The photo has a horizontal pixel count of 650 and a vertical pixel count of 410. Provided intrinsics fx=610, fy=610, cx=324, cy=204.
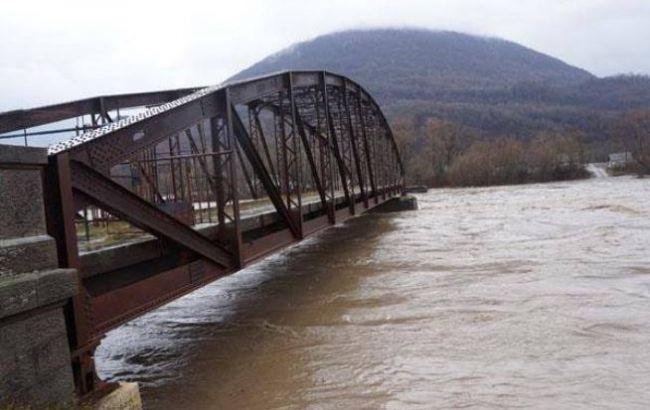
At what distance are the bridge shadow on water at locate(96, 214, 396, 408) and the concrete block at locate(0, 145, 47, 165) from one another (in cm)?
328

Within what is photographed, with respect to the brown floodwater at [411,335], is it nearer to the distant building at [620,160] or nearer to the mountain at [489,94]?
the distant building at [620,160]

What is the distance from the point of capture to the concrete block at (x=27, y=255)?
13.8ft

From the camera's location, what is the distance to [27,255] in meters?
4.40

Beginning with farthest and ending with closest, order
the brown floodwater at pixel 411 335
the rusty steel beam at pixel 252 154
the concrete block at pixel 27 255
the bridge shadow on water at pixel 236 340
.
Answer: the rusty steel beam at pixel 252 154 < the bridge shadow on water at pixel 236 340 < the brown floodwater at pixel 411 335 < the concrete block at pixel 27 255

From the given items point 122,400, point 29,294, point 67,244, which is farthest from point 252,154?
point 29,294

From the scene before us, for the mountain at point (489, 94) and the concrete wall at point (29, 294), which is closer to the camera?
the concrete wall at point (29, 294)

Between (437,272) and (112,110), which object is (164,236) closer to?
(437,272)

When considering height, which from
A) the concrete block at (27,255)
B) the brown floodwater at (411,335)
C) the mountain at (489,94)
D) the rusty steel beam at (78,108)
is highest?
the mountain at (489,94)

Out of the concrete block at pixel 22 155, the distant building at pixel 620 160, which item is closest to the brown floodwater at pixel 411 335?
the concrete block at pixel 22 155

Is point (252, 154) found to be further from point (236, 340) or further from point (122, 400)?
point (122, 400)

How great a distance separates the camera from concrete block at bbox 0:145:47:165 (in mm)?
4293

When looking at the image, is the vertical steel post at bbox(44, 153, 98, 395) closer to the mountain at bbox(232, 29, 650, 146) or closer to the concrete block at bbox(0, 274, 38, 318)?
the concrete block at bbox(0, 274, 38, 318)

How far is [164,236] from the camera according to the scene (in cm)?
658

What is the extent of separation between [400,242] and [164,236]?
15150 millimetres
